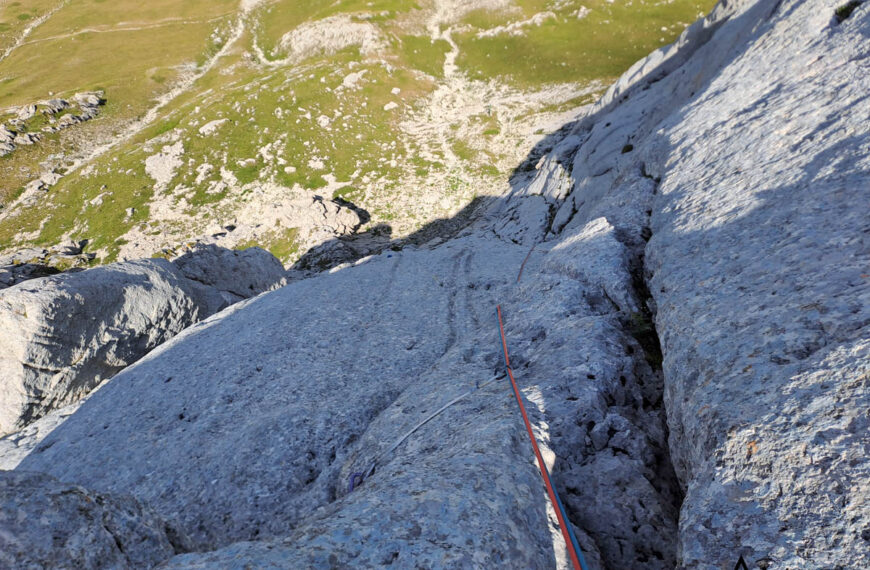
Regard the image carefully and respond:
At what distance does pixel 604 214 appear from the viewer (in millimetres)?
23188

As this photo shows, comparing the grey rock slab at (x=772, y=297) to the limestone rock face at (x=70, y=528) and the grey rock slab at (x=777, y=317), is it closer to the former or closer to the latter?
the grey rock slab at (x=777, y=317)

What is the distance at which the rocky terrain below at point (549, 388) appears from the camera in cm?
689

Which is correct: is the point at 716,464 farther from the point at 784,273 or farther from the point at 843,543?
the point at 784,273

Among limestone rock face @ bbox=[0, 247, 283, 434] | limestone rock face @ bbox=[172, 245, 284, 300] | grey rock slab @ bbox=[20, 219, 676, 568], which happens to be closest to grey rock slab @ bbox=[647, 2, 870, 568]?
grey rock slab @ bbox=[20, 219, 676, 568]

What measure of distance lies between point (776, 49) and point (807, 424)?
24.7 meters

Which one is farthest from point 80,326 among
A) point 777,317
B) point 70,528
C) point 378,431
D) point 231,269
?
point 777,317

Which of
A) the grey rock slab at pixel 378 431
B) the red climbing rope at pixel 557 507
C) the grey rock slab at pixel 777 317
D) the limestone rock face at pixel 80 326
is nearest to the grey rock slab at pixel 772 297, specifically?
the grey rock slab at pixel 777 317

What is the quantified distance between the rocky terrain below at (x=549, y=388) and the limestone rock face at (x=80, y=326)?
14cm

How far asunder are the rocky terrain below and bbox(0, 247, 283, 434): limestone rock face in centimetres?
14

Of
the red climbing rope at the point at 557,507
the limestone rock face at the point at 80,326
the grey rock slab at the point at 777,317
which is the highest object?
the limestone rock face at the point at 80,326

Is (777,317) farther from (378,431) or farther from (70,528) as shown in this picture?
(70,528)

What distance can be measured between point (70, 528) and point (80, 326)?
25225mm

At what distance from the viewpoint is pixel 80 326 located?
25312 millimetres

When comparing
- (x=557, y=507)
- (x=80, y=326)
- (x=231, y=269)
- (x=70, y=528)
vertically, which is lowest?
(x=557, y=507)
